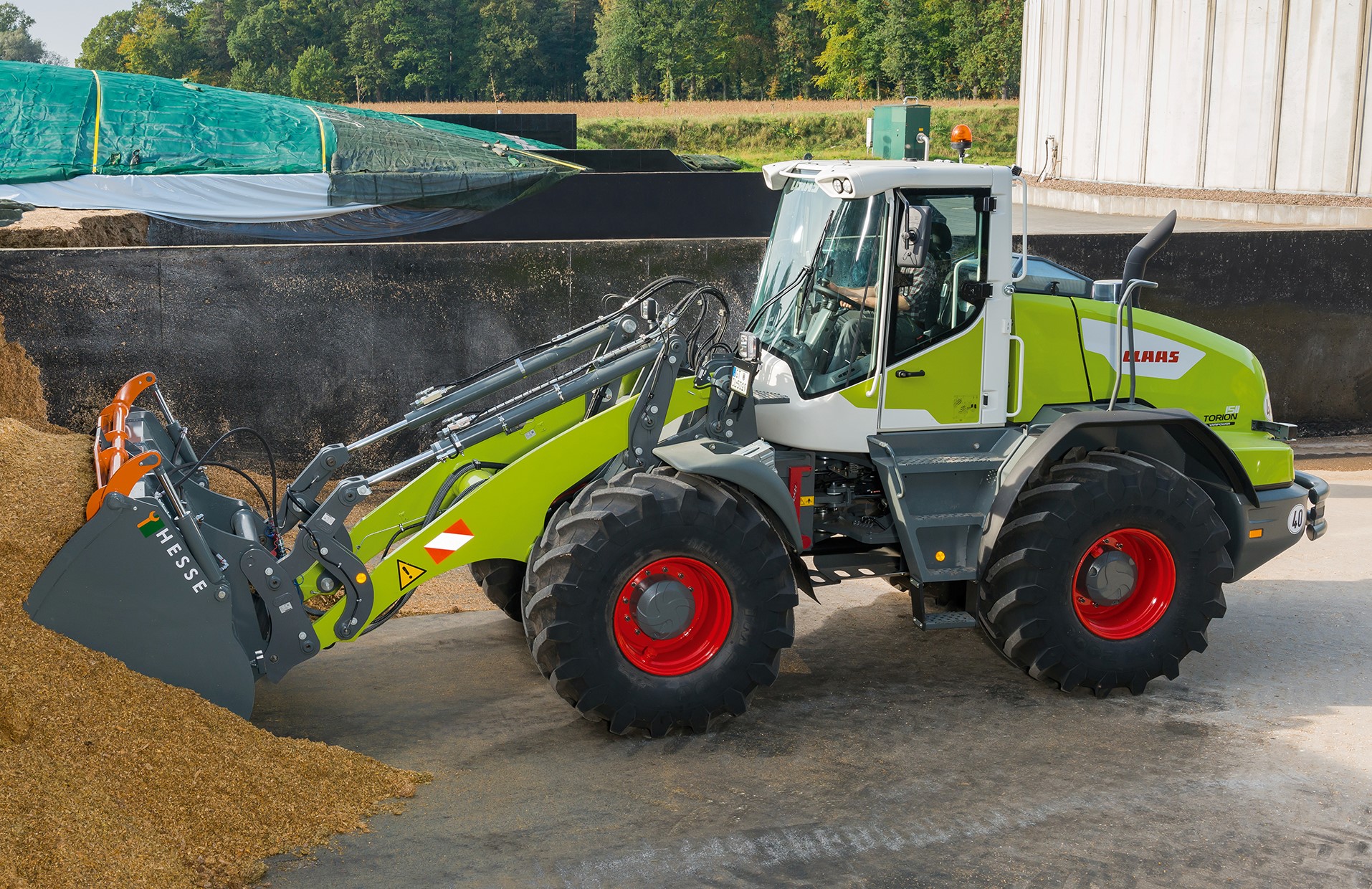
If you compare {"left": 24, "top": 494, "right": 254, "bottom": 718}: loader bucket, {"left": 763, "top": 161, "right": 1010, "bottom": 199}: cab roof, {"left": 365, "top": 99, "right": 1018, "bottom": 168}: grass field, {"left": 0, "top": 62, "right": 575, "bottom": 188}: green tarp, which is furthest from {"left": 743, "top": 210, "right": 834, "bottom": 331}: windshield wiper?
{"left": 365, "top": 99, "right": 1018, "bottom": 168}: grass field

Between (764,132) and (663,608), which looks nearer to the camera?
(663,608)

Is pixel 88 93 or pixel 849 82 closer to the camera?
pixel 88 93

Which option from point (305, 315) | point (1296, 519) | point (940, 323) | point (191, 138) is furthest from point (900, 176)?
point (191, 138)

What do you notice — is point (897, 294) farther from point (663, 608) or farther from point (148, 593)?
point (148, 593)

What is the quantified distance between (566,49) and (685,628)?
108365 millimetres

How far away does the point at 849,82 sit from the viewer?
82.9 metres

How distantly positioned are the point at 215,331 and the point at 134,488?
4.82 meters

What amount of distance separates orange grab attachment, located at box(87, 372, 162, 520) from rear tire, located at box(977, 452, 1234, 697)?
3693 millimetres

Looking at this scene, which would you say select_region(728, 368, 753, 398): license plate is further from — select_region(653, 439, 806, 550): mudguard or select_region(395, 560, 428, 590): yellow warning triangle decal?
select_region(395, 560, 428, 590): yellow warning triangle decal

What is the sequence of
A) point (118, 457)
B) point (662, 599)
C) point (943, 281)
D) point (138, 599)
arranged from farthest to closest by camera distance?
1. point (943, 281)
2. point (662, 599)
3. point (118, 457)
4. point (138, 599)

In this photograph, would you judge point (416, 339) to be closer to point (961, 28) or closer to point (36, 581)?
point (36, 581)

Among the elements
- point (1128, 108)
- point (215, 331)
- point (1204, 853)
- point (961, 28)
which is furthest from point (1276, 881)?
point (961, 28)

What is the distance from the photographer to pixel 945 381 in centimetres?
583

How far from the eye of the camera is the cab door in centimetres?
571
